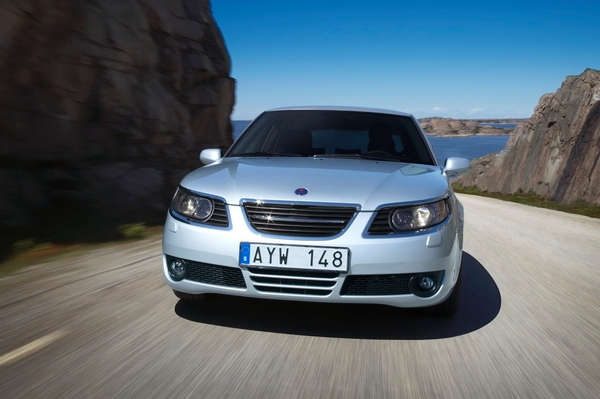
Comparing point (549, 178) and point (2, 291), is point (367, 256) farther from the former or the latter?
point (549, 178)

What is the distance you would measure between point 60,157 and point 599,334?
7114mm

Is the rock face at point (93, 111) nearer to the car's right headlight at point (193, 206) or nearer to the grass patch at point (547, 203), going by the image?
the car's right headlight at point (193, 206)

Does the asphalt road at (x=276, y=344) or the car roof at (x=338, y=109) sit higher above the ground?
the car roof at (x=338, y=109)

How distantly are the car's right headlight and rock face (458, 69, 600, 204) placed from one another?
66.6ft

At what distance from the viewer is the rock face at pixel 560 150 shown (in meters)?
23.2

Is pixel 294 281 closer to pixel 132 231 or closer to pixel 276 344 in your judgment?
pixel 276 344

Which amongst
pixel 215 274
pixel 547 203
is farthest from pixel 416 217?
pixel 547 203

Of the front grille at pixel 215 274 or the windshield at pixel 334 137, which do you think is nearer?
the front grille at pixel 215 274

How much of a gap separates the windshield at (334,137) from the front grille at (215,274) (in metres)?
1.51

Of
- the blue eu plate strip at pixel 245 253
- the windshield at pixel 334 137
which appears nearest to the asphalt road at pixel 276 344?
the blue eu plate strip at pixel 245 253

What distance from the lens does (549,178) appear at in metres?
27.0

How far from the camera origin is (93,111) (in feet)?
32.6

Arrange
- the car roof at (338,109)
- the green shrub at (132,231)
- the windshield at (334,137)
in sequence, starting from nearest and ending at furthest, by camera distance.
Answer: the windshield at (334,137), the car roof at (338,109), the green shrub at (132,231)

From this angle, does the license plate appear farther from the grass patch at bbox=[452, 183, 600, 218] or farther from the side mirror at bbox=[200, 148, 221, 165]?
the grass patch at bbox=[452, 183, 600, 218]
